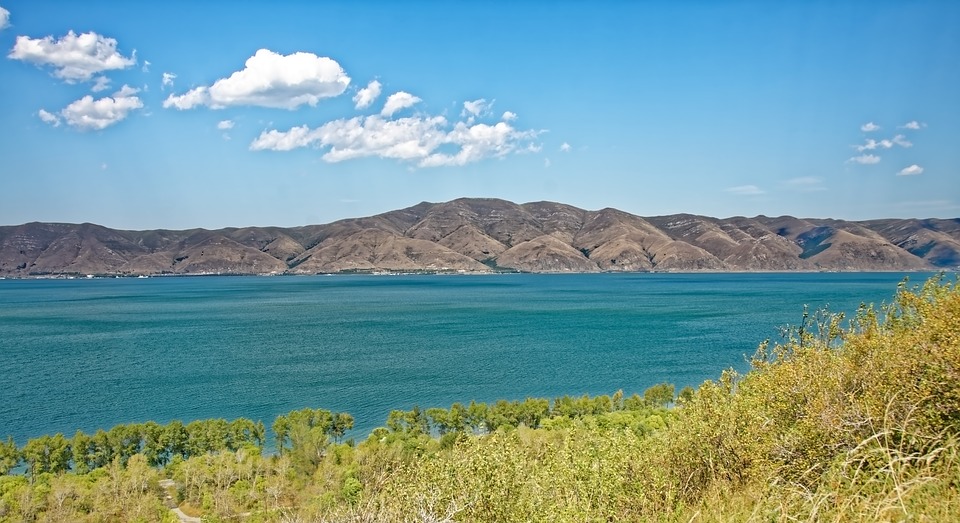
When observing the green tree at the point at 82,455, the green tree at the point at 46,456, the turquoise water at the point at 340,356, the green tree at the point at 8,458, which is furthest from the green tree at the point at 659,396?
the green tree at the point at 8,458

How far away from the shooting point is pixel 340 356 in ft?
275

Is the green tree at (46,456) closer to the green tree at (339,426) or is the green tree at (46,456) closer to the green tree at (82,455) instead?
the green tree at (82,455)

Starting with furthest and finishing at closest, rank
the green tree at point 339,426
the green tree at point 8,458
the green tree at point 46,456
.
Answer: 1. the green tree at point 339,426
2. the green tree at point 46,456
3. the green tree at point 8,458

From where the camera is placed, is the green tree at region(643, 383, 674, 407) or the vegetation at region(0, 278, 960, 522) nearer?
the vegetation at region(0, 278, 960, 522)

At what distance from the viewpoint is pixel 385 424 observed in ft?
165

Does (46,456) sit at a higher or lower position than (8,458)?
lower

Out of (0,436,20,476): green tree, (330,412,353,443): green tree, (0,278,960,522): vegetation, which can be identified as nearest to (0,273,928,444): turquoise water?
(330,412,353,443): green tree

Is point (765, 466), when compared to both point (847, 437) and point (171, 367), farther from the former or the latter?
point (171, 367)

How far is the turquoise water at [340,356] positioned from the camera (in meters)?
58.0

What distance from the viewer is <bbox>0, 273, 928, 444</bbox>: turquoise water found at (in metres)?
58.0

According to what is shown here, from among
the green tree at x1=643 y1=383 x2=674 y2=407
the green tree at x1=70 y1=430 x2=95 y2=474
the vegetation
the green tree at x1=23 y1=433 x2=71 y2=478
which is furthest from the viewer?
the green tree at x1=643 y1=383 x2=674 y2=407

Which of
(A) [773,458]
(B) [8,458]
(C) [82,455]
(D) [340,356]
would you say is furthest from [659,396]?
(D) [340,356]

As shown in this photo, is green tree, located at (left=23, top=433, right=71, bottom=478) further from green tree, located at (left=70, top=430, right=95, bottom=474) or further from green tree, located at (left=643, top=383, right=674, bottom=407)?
green tree, located at (left=643, top=383, right=674, bottom=407)

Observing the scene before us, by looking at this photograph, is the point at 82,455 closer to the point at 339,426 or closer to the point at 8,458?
the point at 8,458
